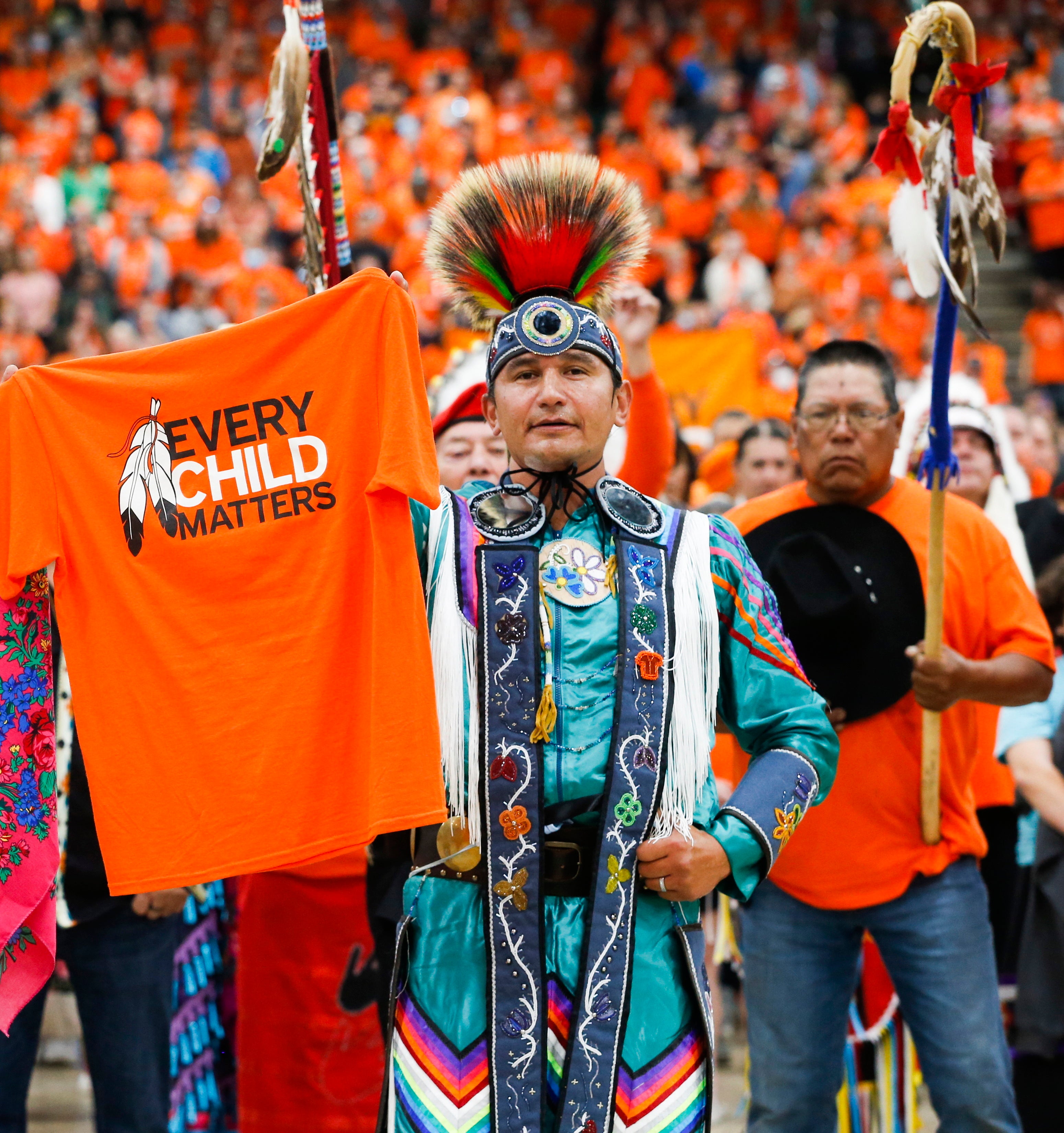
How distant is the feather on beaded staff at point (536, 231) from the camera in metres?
2.81

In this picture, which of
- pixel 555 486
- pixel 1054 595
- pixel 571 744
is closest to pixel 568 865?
pixel 571 744

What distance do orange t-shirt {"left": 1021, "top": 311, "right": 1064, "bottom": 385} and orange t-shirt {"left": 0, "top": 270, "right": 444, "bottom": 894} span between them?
11037mm

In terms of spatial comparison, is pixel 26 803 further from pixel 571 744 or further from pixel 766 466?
pixel 766 466

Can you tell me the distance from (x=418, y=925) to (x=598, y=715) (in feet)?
1.55

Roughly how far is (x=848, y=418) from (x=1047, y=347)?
9.84 metres

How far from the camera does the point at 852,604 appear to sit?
368 centimetres

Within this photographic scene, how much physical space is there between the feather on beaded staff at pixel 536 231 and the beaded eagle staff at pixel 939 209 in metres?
0.83

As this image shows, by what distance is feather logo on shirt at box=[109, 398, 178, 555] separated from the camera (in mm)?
2727

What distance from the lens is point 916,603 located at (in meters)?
3.75

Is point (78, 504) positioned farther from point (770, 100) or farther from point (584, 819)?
point (770, 100)

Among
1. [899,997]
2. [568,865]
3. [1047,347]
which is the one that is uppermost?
[1047,347]

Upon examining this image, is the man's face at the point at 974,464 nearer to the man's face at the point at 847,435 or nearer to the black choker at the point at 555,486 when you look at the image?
the man's face at the point at 847,435

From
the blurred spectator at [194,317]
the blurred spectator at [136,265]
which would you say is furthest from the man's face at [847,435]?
the blurred spectator at [136,265]

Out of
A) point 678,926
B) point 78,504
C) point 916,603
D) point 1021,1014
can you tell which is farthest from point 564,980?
point 1021,1014
